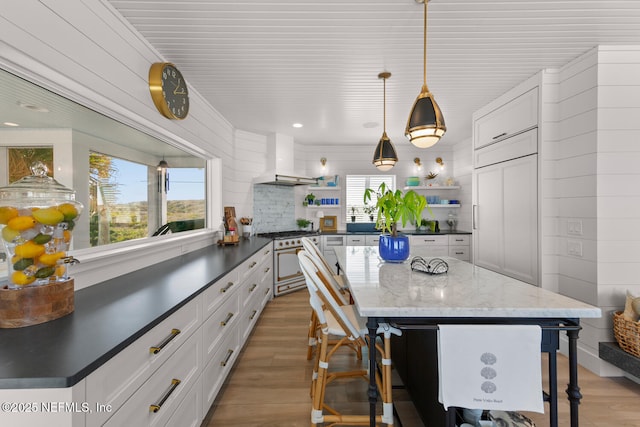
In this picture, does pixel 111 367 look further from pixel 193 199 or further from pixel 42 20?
pixel 193 199

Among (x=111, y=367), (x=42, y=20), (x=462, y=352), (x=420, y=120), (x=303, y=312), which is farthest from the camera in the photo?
(x=303, y=312)

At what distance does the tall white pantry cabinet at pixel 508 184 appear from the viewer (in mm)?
2785

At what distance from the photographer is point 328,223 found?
5.46 meters

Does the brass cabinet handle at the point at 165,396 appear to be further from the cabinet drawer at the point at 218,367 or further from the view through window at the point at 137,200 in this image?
the view through window at the point at 137,200

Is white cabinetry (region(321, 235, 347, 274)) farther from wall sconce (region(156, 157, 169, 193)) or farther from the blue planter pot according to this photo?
wall sconce (region(156, 157, 169, 193))

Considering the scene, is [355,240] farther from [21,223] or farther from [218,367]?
[21,223]

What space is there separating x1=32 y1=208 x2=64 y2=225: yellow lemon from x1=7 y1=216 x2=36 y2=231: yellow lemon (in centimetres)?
2

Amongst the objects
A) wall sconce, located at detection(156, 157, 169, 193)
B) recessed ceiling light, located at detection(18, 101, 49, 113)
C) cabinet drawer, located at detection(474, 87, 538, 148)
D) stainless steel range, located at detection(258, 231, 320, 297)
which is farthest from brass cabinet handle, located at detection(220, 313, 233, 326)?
cabinet drawer, located at detection(474, 87, 538, 148)

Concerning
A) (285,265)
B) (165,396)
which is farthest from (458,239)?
(165,396)

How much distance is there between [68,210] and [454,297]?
1.73 m

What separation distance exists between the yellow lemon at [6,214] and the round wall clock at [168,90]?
131 centimetres

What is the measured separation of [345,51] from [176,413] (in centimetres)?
Answer: 256

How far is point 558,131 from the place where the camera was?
2.63 meters

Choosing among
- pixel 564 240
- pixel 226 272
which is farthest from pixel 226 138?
pixel 564 240
